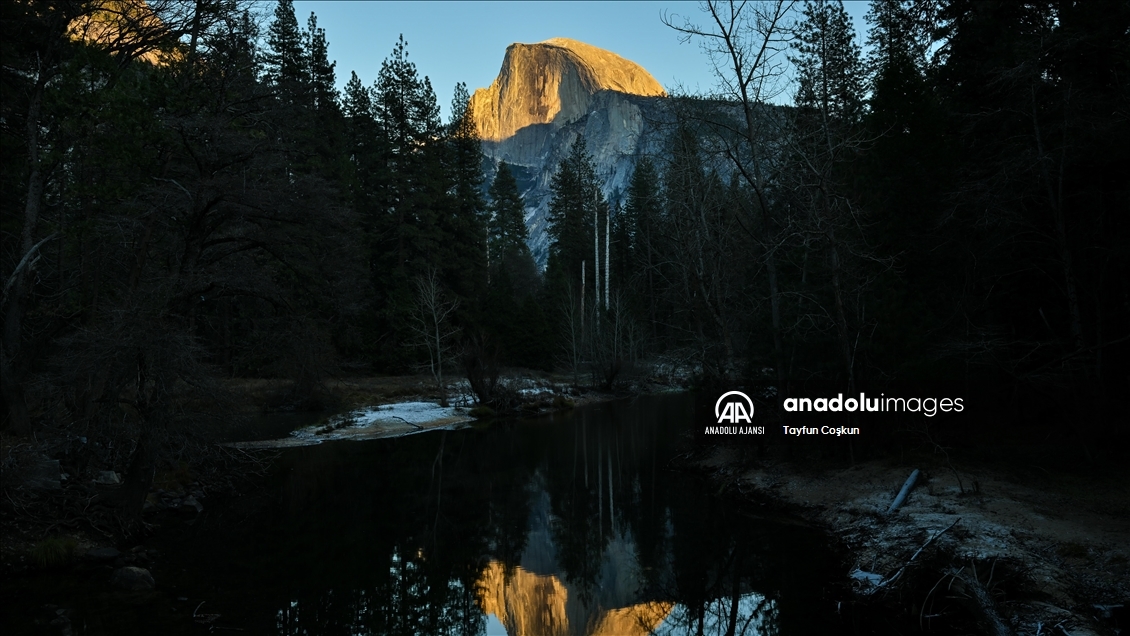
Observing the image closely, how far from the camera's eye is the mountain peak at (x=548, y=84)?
530 ft

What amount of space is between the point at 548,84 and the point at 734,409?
160755 millimetres

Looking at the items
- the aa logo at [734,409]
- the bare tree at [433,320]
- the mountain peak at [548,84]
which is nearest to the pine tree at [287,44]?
the bare tree at [433,320]

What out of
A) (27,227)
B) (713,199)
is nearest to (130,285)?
(27,227)

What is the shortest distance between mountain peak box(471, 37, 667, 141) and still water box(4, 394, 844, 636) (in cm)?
14822

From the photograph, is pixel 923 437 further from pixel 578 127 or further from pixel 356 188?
pixel 578 127

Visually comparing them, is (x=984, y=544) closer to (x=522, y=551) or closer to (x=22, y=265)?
(x=522, y=551)

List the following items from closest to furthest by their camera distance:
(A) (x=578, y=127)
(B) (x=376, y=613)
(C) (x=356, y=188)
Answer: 1. (B) (x=376, y=613)
2. (C) (x=356, y=188)
3. (A) (x=578, y=127)

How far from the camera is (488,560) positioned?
1130cm

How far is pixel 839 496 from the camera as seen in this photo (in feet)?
42.2

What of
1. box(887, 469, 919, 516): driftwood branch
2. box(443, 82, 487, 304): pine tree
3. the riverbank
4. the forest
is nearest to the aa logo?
the forest

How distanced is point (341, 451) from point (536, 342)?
896 inches

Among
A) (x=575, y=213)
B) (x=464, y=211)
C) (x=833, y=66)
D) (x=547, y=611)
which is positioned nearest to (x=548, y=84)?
(x=575, y=213)

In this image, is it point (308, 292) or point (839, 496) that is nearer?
point (839, 496)

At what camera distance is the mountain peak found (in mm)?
161625
